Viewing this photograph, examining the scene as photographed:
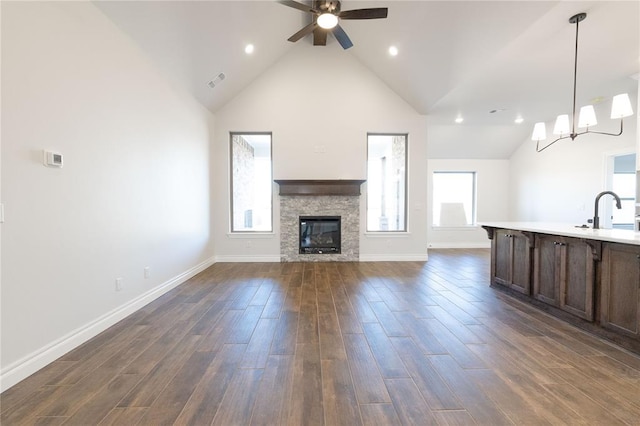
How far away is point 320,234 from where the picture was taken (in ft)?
19.5

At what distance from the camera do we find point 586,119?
300 cm

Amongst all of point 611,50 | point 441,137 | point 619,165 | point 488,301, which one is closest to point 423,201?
point 441,137

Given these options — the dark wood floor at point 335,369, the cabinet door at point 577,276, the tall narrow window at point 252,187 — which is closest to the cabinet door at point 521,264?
the dark wood floor at point 335,369

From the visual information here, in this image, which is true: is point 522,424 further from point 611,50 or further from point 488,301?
point 611,50

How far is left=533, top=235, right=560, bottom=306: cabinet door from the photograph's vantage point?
2906 mm

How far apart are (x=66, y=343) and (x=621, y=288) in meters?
4.56

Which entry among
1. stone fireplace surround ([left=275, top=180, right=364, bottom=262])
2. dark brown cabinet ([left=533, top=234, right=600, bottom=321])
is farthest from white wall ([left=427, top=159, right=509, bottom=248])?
dark brown cabinet ([left=533, top=234, right=600, bottom=321])

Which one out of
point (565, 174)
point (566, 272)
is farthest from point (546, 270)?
point (565, 174)

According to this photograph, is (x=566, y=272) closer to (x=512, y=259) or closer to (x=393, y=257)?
(x=512, y=259)

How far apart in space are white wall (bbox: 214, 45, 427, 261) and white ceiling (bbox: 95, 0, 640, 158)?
9.9 inches

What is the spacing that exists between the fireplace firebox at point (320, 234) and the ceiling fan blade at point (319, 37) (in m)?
3.46

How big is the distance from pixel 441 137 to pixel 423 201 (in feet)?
7.23

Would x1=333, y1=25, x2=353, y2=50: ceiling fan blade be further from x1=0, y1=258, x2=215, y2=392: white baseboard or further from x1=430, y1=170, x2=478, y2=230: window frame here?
x1=430, y1=170, x2=478, y2=230: window frame

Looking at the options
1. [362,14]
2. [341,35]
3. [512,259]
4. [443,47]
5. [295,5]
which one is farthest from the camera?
[443,47]
